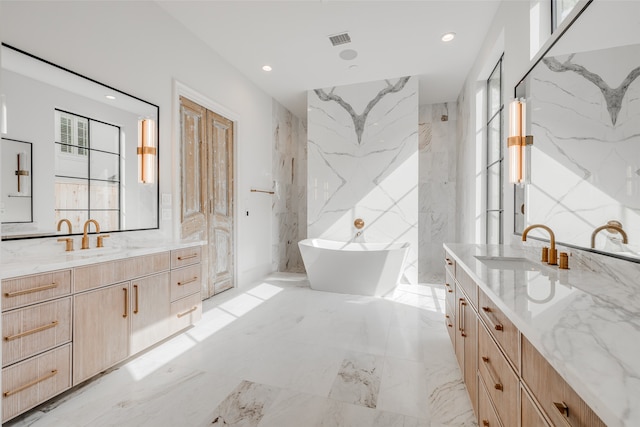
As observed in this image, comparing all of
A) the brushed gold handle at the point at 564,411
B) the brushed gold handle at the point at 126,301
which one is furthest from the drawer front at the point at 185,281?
the brushed gold handle at the point at 564,411

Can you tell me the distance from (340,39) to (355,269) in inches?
102

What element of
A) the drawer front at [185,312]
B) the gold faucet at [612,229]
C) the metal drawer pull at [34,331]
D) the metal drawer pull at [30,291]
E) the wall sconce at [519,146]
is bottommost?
the drawer front at [185,312]

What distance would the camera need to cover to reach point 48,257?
66.9 inches

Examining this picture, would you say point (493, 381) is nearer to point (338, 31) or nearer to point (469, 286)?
point (469, 286)

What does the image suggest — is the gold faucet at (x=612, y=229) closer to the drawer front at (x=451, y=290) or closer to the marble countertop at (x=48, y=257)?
the drawer front at (x=451, y=290)

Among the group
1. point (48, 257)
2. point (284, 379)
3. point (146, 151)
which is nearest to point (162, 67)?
point (146, 151)

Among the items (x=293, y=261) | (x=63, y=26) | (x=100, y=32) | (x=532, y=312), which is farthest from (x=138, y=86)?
(x=293, y=261)

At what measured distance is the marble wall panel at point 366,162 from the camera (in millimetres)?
4035

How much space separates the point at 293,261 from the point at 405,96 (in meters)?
3.38

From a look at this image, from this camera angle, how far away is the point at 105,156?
2.23 m

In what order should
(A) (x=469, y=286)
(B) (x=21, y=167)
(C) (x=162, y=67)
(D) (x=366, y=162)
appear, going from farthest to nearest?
(D) (x=366, y=162)
(C) (x=162, y=67)
(B) (x=21, y=167)
(A) (x=469, y=286)

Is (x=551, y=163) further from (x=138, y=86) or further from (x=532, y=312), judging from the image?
(x=138, y=86)

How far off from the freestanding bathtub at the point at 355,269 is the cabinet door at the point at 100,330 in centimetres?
212

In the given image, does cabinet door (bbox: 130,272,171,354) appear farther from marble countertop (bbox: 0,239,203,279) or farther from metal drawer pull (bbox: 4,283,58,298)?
metal drawer pull (bbox: 4,283,58,298)
